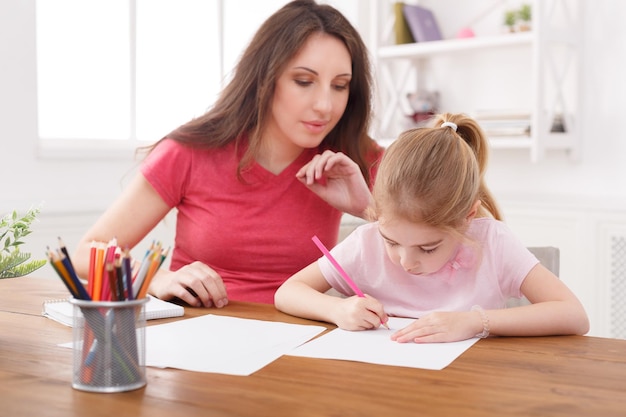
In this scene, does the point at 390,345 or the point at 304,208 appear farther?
the point at 304,208

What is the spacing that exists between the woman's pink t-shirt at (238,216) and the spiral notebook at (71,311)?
1.56ft

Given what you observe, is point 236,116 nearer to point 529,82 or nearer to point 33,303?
point 33,303

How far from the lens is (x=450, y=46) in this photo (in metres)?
3.69

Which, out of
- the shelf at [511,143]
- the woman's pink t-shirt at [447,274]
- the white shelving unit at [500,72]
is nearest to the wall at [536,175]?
the white shelving unit at [500,72]

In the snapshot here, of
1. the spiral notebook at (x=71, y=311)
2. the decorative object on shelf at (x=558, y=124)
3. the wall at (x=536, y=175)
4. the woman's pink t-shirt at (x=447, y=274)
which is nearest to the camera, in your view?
the spiral notebook at (x=71, y=311)

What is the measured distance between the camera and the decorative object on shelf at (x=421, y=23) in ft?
12.7

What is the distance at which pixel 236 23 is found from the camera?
12.7 feet

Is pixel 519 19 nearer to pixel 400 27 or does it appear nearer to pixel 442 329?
pixel 400 27

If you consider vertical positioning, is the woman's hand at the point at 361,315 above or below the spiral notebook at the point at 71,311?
above

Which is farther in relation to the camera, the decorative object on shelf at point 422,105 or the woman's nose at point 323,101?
the decorative object on shelf at point 422,105

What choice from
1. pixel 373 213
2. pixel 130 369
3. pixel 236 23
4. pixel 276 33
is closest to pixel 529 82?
pixel 236 23

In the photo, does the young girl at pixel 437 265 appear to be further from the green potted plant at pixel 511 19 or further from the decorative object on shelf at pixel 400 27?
the decorative object on shelf at pixel 400 27

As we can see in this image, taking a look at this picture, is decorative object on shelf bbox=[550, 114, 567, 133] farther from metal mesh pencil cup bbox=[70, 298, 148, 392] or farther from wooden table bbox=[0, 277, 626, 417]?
metal mesh pencil cup bbox=[70, 298, 148, 392]

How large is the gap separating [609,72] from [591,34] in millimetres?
191
